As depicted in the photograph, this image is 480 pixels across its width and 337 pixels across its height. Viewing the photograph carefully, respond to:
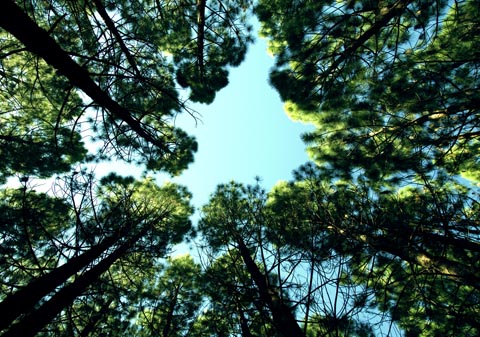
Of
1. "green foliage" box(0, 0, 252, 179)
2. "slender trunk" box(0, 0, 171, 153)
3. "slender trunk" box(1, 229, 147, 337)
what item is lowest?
"slender trunk" box(1, 229, 147, 337)

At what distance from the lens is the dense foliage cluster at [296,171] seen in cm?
364

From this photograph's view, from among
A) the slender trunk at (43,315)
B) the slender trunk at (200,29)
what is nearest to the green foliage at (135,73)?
the slender trunk at (200,29)

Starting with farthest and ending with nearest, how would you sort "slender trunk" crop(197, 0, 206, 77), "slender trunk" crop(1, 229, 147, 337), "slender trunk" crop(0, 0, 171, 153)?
"slender trunk" crop(197, 0, 206, 77) → "slender trunk" crop(1, 229, 147, 337) → "slender trunk" crop(0, 0, 171, 153)

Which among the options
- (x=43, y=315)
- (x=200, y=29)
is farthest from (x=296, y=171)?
(x=43, y=315)

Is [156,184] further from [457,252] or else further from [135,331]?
[457,252]

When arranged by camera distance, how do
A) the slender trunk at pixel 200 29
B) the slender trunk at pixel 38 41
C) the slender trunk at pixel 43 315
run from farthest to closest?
the slender trunk at pixel 200 29 → the slender trunk at pixel 43 315 → the slender trunk at pixel 38 41

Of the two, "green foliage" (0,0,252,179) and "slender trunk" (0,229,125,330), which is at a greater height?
"green foliage" (0,0,252,179)

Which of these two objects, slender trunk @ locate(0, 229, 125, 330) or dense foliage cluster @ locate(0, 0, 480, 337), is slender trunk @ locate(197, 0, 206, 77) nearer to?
dense foliage cluster @ locate(0, 0, 480, 337)

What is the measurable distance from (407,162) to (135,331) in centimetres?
782

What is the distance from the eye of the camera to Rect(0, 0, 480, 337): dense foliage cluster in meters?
3.64

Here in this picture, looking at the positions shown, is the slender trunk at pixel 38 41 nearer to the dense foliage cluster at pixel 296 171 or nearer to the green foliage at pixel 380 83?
the dense foliage cluster at pixel 296 171

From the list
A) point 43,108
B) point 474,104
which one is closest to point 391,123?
point 474,104

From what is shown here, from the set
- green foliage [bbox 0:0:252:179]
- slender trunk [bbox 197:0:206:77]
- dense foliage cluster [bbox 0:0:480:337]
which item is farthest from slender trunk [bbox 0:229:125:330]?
slender trunk [bbox 197:0:206:77]

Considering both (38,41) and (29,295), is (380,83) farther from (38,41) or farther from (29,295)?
(29,295)
